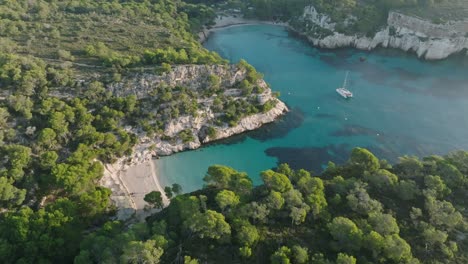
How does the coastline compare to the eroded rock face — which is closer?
the eroded rock face

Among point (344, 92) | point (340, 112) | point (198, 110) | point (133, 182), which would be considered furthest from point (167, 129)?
point (344, 92)

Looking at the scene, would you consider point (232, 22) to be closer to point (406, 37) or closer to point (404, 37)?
point (404, 37)

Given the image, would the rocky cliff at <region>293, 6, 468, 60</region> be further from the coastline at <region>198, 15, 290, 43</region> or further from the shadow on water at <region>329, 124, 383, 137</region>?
the shadow on water at <region>329, 124, 383, 137</region>

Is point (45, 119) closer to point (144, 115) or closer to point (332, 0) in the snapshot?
point (144, 115)

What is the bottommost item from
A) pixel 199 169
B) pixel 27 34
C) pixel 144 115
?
pixel 199 169

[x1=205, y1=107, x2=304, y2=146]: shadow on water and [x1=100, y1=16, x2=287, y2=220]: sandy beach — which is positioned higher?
[x1=205, y1=107, x2=304, y2=146]: shadow on water

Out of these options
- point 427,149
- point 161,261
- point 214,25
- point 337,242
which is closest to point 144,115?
point 161,261

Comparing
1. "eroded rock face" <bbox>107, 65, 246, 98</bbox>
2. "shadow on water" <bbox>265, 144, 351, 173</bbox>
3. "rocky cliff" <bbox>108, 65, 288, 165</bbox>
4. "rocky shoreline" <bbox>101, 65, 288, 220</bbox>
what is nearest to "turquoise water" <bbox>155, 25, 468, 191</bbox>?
"shadow on water" <bbox>265, 144, 351, 173</bbox>
